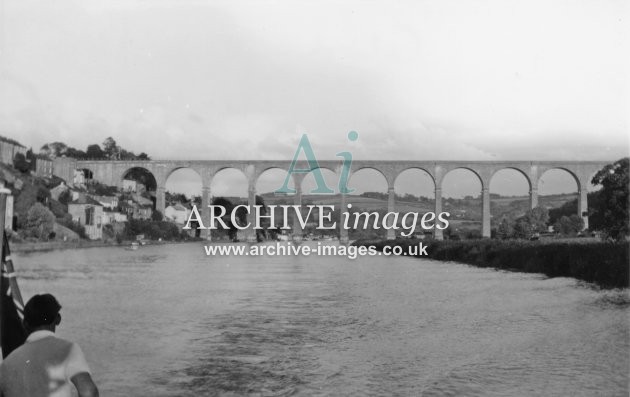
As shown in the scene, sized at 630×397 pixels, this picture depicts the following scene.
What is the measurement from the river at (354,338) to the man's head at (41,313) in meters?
4.74

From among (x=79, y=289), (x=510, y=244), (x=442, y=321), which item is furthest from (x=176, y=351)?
(x=510, y=244)

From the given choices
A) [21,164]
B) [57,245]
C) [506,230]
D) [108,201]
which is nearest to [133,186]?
[21,164]

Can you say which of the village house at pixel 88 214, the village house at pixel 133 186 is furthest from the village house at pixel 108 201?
the village house at pixel 133 186

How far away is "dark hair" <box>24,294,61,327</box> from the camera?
302 cm

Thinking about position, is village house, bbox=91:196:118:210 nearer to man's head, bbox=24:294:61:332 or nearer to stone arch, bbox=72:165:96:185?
stone arch, bbox=72:165:96:185

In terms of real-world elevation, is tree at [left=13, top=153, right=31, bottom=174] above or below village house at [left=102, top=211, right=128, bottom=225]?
above

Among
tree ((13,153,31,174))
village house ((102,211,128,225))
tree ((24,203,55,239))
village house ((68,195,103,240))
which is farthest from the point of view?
tree ((13,153,31,174))

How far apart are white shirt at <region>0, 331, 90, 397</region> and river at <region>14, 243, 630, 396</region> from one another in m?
4.76

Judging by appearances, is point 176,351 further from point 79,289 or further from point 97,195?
point 97,195

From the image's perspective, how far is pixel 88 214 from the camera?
→ 213ft

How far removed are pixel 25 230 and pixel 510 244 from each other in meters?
36.7

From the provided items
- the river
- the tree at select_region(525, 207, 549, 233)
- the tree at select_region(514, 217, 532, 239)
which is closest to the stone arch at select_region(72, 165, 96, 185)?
the tree at select_region(525, 207, 549, 233)

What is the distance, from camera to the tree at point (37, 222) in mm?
52281

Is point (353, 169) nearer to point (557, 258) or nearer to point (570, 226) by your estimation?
point (570, 226)
